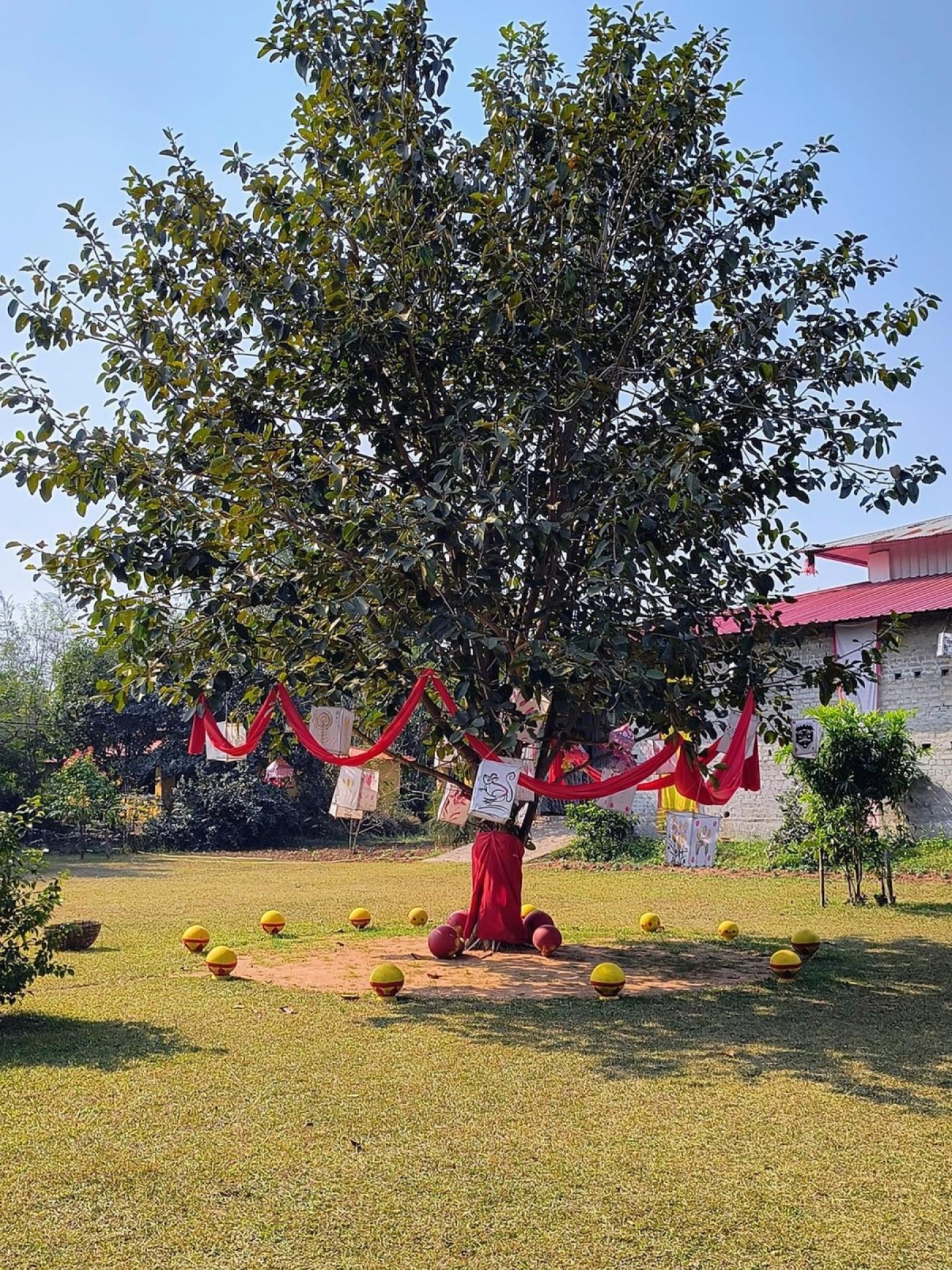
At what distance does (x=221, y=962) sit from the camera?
8.14 meters

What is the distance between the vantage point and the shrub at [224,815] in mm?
24438

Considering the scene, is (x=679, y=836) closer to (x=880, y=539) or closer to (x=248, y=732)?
(x=248, y=732)

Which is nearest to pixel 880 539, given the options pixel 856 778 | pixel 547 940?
pixel 856 778

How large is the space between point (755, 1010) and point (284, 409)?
5595mm

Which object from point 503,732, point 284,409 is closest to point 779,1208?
point 503,732

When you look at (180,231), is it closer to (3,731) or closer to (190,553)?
(190,553)

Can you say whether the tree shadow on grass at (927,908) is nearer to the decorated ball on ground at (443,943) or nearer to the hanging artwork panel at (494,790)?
the decorated ball on ground at (443,943)

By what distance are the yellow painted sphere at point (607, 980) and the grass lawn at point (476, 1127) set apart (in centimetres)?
9

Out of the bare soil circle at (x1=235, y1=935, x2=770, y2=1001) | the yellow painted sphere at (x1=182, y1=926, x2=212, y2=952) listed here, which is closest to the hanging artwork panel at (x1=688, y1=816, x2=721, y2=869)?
the bare soil circle at (x1=235, y1=935, x2=770, y2=1001)

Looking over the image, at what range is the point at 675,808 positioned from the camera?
1191 centimetres

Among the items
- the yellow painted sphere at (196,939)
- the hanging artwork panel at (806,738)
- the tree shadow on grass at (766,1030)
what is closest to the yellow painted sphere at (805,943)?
the tree shadow on grass at (766,1030)

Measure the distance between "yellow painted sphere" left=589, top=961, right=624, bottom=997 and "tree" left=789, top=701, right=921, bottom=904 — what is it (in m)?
5.59

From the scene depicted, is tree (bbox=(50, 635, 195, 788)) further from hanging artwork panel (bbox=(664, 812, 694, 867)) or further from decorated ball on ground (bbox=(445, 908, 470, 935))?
hanging artwork panel (bbox=(664, 812, 694, 867))

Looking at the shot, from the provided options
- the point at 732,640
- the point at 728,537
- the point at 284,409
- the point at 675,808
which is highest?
the point at 284,409
